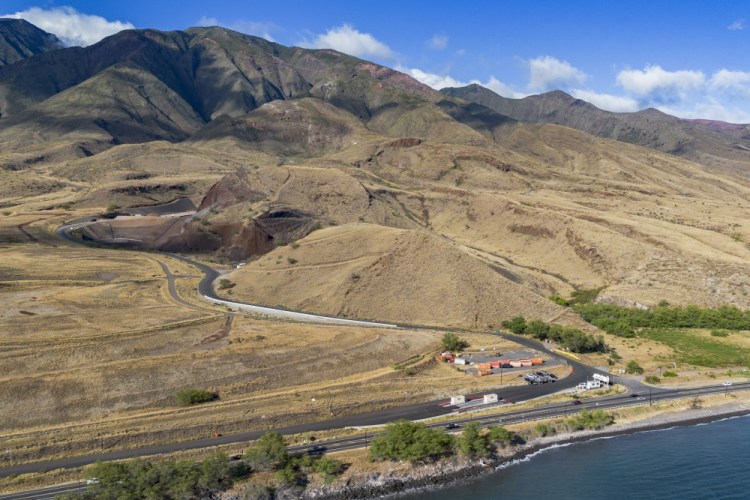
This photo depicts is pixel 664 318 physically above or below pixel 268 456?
above

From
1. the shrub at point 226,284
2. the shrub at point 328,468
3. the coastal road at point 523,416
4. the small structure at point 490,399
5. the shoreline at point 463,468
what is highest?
the shrub at point 226,284

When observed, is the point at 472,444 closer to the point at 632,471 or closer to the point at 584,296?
the point at 632,471

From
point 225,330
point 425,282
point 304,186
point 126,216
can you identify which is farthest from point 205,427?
point 126,216

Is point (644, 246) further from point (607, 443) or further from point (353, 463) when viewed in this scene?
point (353, 463)

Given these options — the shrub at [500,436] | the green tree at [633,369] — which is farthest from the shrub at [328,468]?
the green tree at [633,369]

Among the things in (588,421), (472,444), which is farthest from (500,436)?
(588,421)

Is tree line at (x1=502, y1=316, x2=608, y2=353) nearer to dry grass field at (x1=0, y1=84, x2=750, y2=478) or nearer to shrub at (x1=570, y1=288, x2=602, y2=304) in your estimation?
dry grass field at (x1=0, y1=84, x2=750, y2=478)

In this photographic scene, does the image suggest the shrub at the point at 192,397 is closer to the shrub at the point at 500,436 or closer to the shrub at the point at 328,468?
the shrub at the point at 328,468
